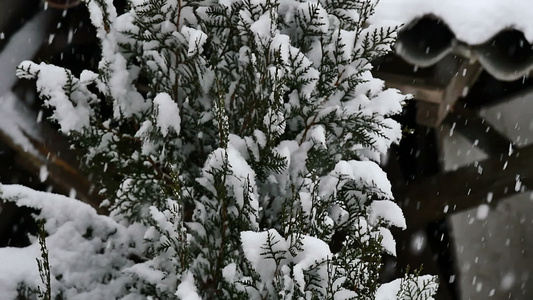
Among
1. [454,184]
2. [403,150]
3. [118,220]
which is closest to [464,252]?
[403,150]

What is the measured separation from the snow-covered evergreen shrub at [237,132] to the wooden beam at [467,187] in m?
1.64

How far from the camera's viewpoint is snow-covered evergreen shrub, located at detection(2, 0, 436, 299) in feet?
6.15

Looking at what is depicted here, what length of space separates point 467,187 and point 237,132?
6.79 feet

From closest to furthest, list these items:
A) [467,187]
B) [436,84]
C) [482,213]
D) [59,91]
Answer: [59,91] → [436,84] → [467,187] → [482,213]

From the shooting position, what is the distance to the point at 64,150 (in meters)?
3.88

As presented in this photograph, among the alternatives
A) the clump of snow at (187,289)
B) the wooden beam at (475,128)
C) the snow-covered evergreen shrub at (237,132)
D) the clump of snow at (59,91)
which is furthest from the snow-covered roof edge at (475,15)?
the wooden beam at (475,128)

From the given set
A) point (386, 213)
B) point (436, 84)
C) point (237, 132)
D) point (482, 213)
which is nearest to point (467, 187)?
point (436, 84)

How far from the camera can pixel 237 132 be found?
6.98ft

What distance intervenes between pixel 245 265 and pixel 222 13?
0.86 meters

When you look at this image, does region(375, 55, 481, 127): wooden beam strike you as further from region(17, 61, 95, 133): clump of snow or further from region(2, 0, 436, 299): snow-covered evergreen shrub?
region(17, 61, 95, 133): clump of snow

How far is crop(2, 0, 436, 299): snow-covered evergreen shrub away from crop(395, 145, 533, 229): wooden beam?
1.64 meters

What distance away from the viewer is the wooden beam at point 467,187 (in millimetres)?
3564

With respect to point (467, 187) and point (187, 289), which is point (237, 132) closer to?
point (187, 289)

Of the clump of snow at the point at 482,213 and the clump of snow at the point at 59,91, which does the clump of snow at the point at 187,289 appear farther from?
the clump of snow at the point at 482,213
